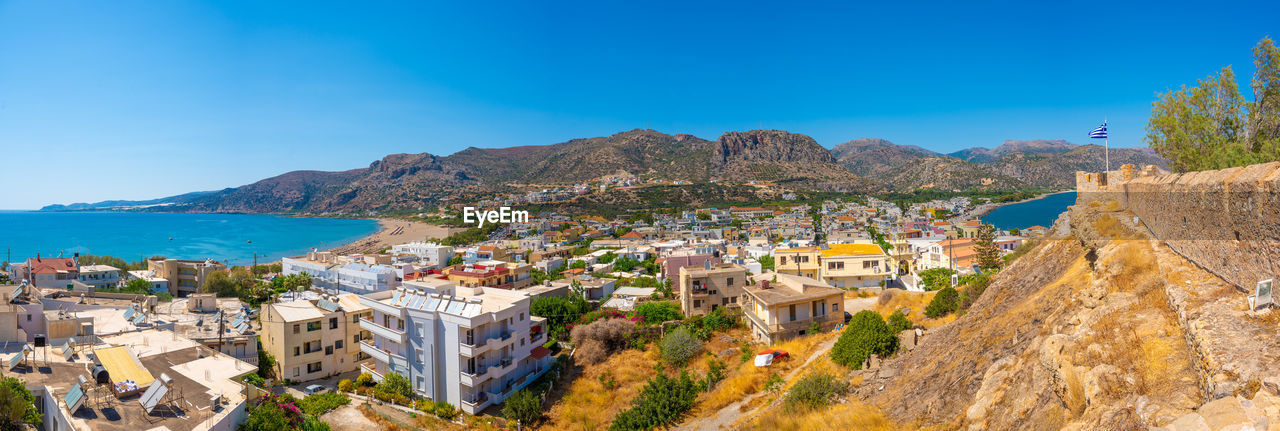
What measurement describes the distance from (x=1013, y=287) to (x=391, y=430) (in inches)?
654

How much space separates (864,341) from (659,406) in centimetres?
596

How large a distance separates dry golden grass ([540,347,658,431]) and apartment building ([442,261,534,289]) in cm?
1291

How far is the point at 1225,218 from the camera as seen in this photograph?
6707mm

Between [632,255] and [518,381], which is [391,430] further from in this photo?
[632,255]

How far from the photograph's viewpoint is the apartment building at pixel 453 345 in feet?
61.7

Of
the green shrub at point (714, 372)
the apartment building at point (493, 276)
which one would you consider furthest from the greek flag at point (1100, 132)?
the apartment building at point (493, 276)

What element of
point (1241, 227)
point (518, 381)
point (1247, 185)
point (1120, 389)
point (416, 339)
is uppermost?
point (1247, 185)

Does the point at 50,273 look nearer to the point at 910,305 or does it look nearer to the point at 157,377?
the point at 157,377

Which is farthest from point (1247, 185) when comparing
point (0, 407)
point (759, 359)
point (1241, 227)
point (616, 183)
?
point (616, 183)

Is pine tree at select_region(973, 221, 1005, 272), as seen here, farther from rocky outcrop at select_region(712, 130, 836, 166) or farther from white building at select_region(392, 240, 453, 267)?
rocky outcrop at select_region(712, 130, 836, 166)

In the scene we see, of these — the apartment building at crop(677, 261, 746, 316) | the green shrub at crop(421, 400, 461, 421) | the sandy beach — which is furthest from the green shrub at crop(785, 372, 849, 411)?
the sandy beach

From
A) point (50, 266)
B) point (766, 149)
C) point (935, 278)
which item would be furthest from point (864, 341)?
point (766, 149)

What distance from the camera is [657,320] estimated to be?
26781mm

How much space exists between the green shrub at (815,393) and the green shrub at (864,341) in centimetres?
206
